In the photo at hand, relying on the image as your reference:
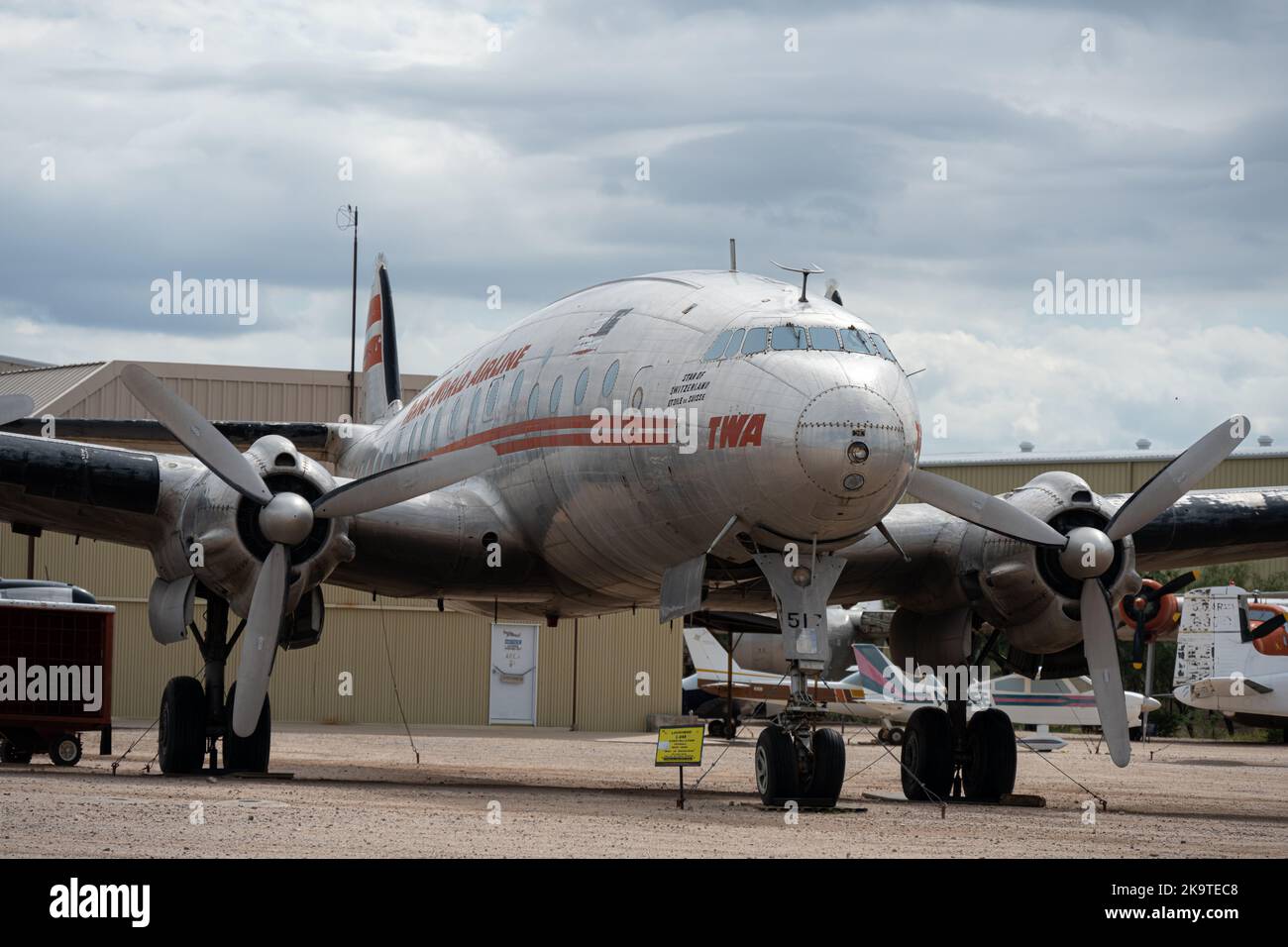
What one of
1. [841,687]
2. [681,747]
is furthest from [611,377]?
[841,687]

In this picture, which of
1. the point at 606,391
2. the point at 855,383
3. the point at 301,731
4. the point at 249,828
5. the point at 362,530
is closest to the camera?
the point at 249,828

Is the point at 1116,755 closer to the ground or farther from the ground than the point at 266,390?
closer to the ground

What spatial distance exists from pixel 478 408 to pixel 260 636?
15.3 feet

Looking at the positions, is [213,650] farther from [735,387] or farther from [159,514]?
[735,387]

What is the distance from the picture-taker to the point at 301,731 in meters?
39.6

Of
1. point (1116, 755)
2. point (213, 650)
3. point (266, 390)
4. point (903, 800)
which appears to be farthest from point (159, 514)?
point (266, 390)

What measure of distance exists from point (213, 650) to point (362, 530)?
102 inches

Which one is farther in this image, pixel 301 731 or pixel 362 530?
pixel 301 731

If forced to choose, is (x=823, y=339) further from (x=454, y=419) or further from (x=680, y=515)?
(x=454, y=419)

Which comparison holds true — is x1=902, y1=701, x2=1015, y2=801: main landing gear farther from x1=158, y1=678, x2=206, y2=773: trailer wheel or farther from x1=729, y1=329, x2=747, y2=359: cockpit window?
x1=158, y1=678, x2=206, y2=773: trailer wheel

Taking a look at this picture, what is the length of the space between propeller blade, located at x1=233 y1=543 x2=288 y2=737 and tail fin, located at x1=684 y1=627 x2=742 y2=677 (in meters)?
32.5

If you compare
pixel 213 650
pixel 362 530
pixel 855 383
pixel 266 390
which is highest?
A: pixel 266 390

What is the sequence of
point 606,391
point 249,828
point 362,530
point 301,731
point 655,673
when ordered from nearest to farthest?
1. point 249,828
2. point 606,391
3. point 362,530
4. point 301,731
5. point 655,673

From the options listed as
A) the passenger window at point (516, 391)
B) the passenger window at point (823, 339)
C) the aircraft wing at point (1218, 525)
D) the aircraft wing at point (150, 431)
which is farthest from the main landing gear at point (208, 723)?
the aircraft wing at point (1218, 525)
